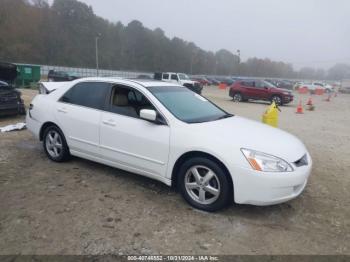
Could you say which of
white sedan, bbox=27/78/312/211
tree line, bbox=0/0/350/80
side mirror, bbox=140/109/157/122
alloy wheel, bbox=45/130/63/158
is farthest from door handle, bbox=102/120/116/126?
tree line, bbox=0/0/350/80

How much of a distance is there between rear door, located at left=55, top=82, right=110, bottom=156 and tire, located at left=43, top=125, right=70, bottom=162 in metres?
0.17

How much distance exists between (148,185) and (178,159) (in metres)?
0.89

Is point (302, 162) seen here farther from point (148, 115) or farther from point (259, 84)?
point (259, 84)

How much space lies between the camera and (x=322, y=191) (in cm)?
456

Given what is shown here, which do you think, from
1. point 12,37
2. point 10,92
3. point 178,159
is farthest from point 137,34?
point 178,159

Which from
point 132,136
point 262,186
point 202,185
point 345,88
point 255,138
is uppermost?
point 255,138

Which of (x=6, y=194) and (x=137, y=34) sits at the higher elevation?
(x=137, y=34)

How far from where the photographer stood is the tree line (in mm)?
62344

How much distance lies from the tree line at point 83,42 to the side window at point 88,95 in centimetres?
6029

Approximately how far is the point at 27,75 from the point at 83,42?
53.3m

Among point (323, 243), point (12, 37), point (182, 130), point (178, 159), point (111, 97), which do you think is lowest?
point (323, 243)

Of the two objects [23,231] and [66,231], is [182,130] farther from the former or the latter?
[23,231]

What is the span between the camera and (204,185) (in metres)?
3.66

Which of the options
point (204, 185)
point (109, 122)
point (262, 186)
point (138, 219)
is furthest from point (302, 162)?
point (109, 122)
